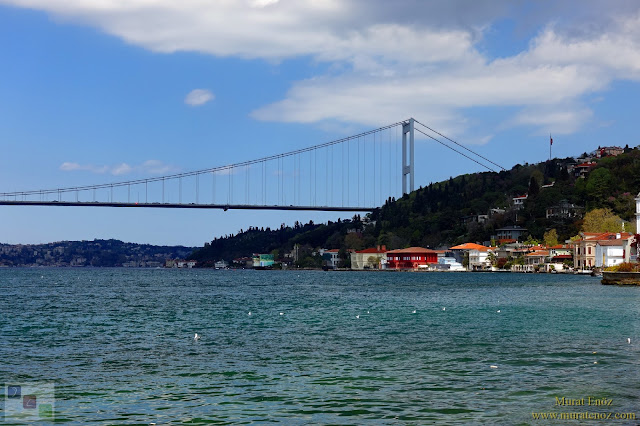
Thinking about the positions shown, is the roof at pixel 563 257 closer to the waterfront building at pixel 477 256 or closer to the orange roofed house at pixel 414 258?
the waterfront building at pixel 477 256

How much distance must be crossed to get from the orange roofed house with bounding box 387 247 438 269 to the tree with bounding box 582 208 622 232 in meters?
38.5

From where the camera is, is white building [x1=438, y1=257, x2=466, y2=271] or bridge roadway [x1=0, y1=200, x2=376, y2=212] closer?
bridge roadway [x1=0, y1=200, x2=376, y2=212]

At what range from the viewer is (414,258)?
569 ft

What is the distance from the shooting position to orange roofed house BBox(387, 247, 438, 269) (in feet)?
568

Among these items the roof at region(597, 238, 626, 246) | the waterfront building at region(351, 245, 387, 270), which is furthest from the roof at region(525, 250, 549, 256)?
the waterfront building at region(351, 245, 387, 270)

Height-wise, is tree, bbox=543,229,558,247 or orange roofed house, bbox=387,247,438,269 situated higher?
tree, bbox=543,229,558,247

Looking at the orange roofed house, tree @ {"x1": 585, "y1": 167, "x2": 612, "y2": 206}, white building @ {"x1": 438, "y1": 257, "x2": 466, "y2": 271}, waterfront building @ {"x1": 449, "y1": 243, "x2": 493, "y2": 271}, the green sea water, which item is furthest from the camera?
the orange roofed house

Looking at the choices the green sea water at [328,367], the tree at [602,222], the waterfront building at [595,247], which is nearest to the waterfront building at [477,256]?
the tree at [602,222]

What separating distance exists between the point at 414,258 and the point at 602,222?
4860 centimetres
